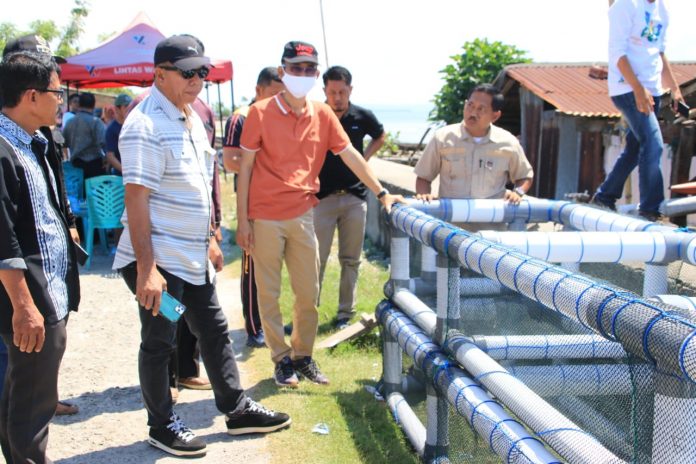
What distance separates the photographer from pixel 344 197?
19.8 feet

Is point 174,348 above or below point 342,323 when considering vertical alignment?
above

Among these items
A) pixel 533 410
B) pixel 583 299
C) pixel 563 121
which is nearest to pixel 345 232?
pixel 533 410

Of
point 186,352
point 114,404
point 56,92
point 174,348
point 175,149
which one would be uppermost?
point 56,92

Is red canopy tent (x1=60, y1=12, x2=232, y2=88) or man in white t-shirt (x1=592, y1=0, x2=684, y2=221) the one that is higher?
red canopy tent (x1=60, y1=12, x2=232, y2=88)

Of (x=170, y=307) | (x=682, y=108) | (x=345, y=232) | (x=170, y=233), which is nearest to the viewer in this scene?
(x=170, y=307)

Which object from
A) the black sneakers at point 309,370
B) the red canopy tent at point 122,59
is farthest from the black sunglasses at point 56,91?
the red canopy tent at point 122,59

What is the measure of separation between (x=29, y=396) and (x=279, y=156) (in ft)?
6.99

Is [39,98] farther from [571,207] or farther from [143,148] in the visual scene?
[571,207]

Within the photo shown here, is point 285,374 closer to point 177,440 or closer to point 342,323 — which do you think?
point 177,440

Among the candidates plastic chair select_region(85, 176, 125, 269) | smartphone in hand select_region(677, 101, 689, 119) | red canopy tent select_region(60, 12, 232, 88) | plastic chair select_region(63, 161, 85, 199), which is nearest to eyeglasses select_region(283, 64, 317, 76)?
smartphone in hand select_region(677, 101, 689, 119)

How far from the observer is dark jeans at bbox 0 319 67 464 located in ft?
10.1

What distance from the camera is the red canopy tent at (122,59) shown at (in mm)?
11250

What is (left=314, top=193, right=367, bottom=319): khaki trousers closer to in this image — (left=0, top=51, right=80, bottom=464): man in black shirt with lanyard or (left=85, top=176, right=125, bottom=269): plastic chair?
(left=0, top=51, right=80, bottom=464): man in black shirt with lanyard

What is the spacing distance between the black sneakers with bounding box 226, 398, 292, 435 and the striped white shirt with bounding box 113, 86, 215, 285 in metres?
0.82
